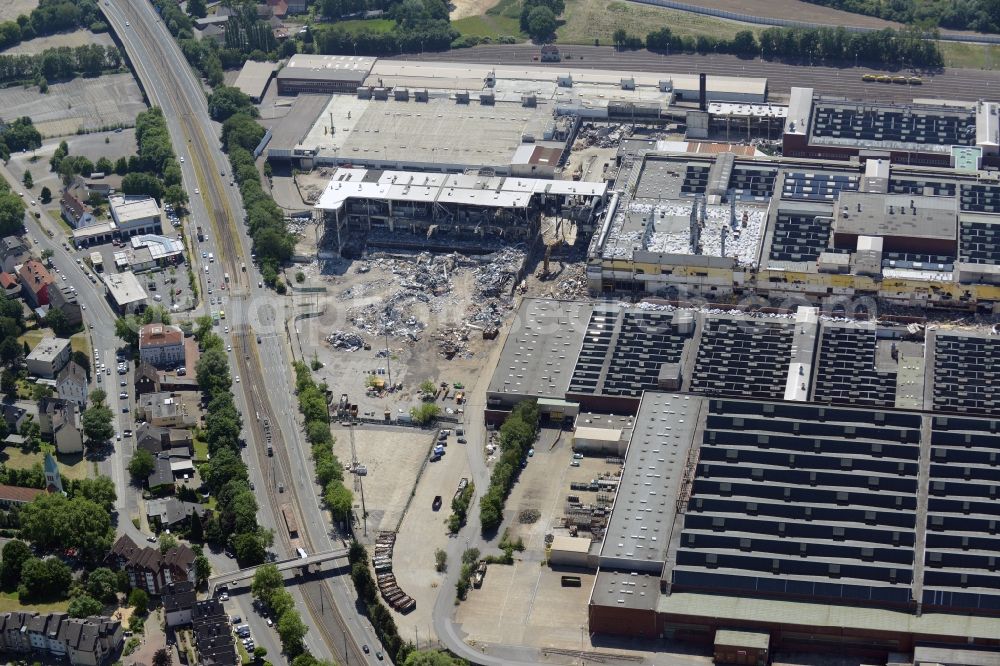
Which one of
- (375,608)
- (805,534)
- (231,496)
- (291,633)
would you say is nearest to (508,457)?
(375,608)

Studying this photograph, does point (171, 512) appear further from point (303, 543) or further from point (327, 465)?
point (327, 465)

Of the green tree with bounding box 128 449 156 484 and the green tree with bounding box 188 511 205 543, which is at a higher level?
the green tree with bounding box 128 449 156 484

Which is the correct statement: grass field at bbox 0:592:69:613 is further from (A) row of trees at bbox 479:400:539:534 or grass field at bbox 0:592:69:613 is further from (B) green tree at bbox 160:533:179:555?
(A) row of trees at bbox 479:400:539:534

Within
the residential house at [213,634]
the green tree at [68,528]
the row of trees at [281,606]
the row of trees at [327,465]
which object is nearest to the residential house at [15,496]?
the green tree at [68,528]

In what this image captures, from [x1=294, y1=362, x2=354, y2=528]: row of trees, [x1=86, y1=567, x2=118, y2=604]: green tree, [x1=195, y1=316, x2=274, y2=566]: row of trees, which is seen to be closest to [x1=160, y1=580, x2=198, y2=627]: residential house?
[x1=86, y1=567, x2=118, y2=604]: green tree

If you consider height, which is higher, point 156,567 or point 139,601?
point 156,567

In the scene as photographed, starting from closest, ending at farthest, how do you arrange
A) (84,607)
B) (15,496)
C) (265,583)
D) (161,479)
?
(84,607)
(265,583)
(15,496)
(161,479)

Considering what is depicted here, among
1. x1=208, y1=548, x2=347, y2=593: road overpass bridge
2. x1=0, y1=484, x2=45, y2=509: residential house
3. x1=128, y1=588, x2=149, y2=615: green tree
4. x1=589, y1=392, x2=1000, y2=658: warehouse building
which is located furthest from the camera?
x1=0, y1=484, x2=45, y2=509: residential house

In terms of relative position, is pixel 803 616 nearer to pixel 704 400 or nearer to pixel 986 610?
pixel 986 610
